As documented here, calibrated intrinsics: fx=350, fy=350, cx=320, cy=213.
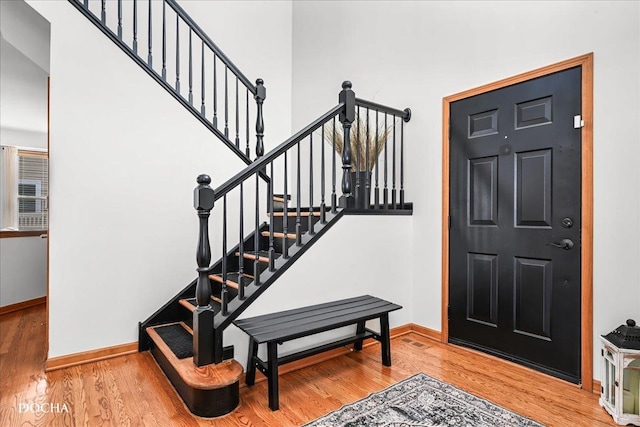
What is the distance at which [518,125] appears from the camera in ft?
8.41

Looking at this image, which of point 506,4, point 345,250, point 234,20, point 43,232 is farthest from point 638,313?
point 43,232

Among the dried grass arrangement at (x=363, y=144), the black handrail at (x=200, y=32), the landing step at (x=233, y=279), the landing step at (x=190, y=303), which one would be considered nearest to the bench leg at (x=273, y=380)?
the landing step at (x=233, y=279)

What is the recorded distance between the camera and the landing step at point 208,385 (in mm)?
1875

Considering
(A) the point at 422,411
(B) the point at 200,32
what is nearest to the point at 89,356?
(A) the point at 422,411

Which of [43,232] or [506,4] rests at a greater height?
[506,4]

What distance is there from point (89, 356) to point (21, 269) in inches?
106

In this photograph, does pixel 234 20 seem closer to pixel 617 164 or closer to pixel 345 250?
pixel 345 250

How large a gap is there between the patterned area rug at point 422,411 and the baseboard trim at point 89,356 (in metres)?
1.74

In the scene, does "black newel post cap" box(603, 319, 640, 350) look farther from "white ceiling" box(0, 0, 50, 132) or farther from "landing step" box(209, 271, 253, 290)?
"white ceiling" box(0, 0, 50, 132)

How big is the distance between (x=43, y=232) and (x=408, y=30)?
16.7ft

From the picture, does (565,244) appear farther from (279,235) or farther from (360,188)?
(279,235)

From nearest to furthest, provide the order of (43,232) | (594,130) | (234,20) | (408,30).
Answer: (594,130) < (408,30) < (234,20) < (43,232)

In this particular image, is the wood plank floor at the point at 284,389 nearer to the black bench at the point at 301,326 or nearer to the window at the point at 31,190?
the black bench at the point at 301,326

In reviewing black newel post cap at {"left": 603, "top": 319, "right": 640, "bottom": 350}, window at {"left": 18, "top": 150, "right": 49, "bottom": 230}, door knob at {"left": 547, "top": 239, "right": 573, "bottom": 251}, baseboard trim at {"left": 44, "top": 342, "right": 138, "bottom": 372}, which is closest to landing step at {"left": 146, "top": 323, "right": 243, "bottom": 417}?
Result: baseboard trim at {"left": 44, "top": 342, "right": 138, "bottom": 372}
